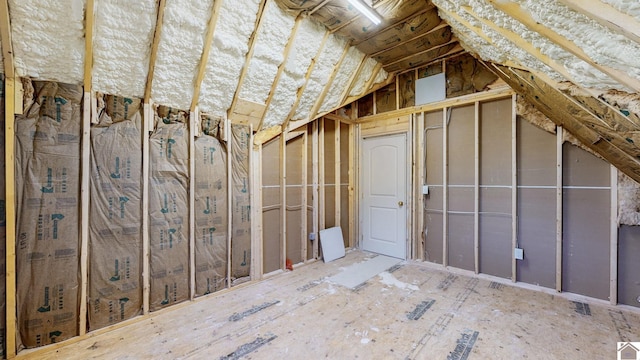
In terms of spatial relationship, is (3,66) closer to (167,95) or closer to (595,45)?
(167,95)

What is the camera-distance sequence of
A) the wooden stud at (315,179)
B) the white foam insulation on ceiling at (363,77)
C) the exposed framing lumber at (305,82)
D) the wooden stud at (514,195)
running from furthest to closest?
1. the wooden stud at (315,179)
2. the white foam insulation on ceiling at (363,77)
3. the wooden stud at (514,195)
4. the exposed framing lumber at (305,82)

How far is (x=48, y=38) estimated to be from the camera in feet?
6.52

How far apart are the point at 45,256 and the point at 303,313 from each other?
224 centimetres

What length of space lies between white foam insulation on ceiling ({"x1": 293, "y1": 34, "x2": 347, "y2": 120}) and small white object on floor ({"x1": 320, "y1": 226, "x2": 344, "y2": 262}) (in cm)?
193

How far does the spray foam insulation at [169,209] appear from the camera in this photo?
2.73 m

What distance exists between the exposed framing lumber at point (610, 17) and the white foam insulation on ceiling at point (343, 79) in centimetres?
265

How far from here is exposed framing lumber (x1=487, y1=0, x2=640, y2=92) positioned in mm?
1408

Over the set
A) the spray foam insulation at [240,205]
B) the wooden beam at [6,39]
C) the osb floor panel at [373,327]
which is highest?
the wooden beam at [6,39]

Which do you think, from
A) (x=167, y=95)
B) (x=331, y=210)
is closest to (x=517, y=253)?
(x=331, y=210)

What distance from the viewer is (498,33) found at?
6.72ft

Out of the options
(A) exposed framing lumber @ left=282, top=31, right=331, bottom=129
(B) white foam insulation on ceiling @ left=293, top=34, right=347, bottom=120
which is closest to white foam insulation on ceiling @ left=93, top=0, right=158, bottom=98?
(A) exposed framing lumber @ left=282, top=31, right=331, bottom=129

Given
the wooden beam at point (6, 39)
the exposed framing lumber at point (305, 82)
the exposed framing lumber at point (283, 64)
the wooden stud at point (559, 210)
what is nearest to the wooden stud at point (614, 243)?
the wooden stud at point (559, 210)

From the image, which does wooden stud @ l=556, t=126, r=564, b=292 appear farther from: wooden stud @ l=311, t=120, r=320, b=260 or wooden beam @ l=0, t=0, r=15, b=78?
wooden beam @ l=0, t=0, r=15, b=78

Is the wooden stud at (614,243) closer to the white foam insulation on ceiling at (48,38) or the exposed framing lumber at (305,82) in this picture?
the exposed framing lumber at (305,82)
